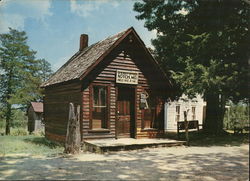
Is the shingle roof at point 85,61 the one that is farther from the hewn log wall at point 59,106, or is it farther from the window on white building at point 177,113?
the window on white building at point 177,113

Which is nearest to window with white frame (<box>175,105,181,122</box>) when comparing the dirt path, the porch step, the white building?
the white building

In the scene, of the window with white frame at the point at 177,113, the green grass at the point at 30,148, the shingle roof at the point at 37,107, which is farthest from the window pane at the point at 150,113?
the shingle roof at the point at 37,107

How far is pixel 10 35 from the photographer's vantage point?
24953 millimetres

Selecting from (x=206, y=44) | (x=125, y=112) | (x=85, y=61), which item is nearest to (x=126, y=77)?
(x=125, y=112)

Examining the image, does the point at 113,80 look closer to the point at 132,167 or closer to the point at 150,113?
the point at 150,113

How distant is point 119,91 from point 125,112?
1.19m

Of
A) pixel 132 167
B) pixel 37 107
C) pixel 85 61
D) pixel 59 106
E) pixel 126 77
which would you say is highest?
pixel 85 61

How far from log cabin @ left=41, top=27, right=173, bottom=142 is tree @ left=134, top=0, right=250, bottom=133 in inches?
66.7

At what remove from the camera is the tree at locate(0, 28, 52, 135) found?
2476 centimetres

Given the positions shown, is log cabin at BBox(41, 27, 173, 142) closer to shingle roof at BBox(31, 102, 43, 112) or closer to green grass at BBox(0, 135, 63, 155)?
green grass at BBox(0, 135, 63, 155)

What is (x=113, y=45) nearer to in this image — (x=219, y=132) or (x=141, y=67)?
(x=141, y=67)

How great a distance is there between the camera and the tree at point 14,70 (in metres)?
24.8

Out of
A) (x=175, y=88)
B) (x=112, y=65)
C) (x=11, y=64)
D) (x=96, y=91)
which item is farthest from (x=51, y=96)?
(x=11, y=64)

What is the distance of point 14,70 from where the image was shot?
84.7 feet
